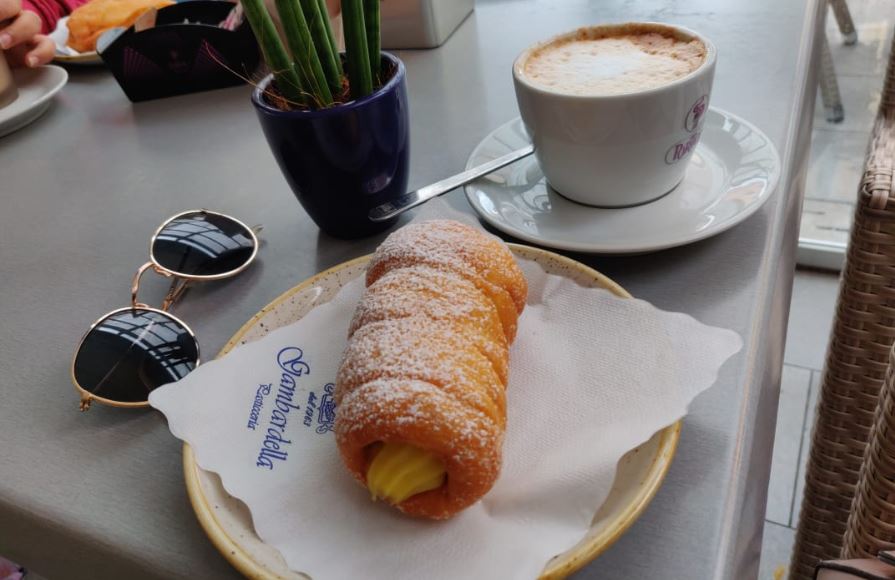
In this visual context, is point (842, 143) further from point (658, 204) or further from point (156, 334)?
point (156, 334)

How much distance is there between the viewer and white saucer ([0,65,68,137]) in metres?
0.93

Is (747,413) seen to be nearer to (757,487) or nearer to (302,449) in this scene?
(757,487)

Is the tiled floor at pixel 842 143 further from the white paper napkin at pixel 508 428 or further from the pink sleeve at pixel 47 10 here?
the pink sleeve at pixel 47 10

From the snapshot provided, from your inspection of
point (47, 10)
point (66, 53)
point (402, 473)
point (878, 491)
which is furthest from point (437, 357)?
point (47, 10)

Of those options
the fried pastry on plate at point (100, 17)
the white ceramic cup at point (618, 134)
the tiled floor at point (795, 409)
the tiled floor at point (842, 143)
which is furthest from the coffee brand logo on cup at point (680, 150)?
the tiled floor at point (842, 143)

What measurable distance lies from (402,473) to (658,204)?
344 mm

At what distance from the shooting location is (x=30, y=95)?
Result: 0.98 metres

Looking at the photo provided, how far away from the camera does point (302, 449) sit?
395mm

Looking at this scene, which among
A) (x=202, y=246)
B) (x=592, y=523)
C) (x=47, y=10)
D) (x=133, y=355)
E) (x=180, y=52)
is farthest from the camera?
(x=47, y=10)

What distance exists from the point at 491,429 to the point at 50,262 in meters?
0.54

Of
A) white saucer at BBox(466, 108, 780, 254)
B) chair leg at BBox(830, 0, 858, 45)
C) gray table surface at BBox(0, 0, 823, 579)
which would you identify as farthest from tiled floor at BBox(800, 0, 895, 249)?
white saucer at BBox(466, 108, 780, 254)

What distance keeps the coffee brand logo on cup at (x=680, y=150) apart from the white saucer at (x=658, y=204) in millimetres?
35

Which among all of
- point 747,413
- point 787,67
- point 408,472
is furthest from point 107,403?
point 787,67

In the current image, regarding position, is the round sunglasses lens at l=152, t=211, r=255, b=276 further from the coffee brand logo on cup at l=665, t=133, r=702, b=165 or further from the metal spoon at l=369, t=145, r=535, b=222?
the coffee brand logo on cup at l=665, t=133, r=702, b=165
